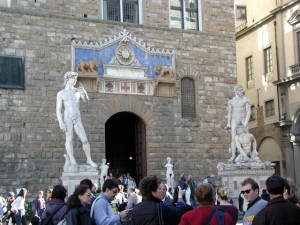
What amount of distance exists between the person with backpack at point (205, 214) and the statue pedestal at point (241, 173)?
1299cm

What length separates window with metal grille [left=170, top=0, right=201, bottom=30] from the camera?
2323cm

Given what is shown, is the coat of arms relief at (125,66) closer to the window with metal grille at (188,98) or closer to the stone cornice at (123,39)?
the stone cornice at (123,39)

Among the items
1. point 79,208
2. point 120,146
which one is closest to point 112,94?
point 120,146

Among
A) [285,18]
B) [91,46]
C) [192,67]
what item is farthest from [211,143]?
[285,18]

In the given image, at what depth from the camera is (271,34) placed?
29.3 m

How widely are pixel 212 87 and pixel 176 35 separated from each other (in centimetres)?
275

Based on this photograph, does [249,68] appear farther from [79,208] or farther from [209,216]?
[209,216]

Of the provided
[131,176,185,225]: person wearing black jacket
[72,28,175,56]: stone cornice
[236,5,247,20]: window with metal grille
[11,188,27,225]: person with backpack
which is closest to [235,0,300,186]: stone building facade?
[236,5,247,20]: window with metal grille

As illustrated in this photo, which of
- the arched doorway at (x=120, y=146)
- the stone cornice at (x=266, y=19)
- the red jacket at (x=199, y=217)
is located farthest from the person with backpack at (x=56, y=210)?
the stone cornice at (x=266, y=19)

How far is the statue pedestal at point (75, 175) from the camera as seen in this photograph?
52.4 feet

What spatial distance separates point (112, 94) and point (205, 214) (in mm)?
16249

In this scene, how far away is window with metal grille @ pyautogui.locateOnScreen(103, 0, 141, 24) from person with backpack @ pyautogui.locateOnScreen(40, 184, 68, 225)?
1576 cm

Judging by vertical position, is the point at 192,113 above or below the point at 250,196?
above

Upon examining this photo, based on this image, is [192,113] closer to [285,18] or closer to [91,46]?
[91,46]
